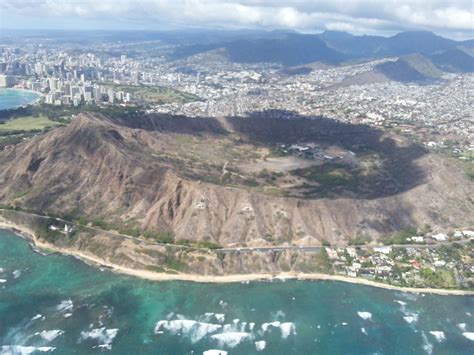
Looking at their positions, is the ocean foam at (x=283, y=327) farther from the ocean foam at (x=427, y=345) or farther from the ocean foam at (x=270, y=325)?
the ocean foam at (x=427, y=345)

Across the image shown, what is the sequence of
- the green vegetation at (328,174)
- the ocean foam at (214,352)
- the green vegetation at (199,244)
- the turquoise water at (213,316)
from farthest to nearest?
1. the green vegetation at (328,174)
2. the green vegetation at (199,244)
3. the turquoise water at (213,316)
4. the ocean foam at (214,352)

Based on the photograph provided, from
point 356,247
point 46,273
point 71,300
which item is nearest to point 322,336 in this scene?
point 356,247

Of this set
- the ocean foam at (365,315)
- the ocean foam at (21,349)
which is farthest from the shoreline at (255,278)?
the ocean foam at (21,349)

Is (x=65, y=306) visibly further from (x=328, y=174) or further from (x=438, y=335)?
(x=328, y=174)

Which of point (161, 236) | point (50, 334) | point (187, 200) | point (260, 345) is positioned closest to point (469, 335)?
point (260, 345)

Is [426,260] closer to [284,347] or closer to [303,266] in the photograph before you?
[303,266]

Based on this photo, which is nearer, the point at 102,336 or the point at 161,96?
the point at 102,336

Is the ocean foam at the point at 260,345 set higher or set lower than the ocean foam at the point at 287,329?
higher
